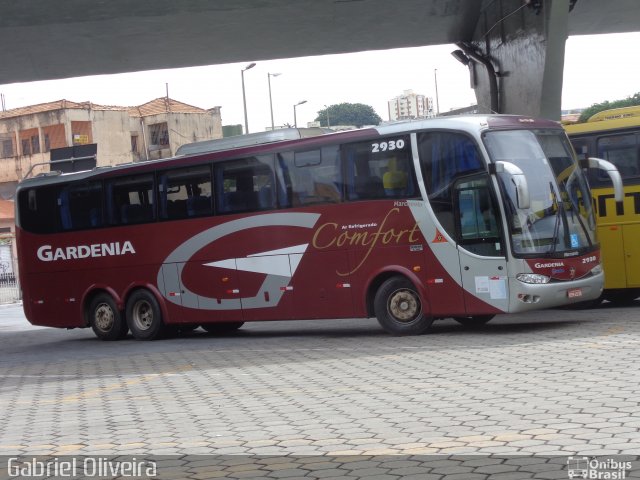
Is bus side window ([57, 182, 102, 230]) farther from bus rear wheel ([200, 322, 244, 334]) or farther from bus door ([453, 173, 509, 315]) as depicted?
bus door ([453, 173, 509, 315])

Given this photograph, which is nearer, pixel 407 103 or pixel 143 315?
pixel 143 315

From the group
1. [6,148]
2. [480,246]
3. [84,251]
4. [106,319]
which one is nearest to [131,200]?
[84,251]

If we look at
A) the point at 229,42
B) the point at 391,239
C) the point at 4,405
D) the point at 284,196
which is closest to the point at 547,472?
the point at 4,405

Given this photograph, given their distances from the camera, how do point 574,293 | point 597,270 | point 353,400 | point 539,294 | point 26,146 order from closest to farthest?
1. point 353,400
2. point 539,294
3. point 574,293
4. point 597,270
5. point 26,146

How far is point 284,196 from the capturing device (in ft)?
60.3

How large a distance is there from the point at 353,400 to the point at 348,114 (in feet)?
384

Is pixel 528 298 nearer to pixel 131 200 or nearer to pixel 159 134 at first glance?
pixel 131 200

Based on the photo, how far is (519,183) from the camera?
49.2 feet

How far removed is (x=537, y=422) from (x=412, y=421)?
1.05 meters

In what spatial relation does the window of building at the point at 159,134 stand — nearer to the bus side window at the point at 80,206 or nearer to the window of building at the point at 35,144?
the window of building at the point at 35,144

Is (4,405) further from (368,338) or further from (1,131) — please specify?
(1,131)

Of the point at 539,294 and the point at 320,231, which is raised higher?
the point at 320,231

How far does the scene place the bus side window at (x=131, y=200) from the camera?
67.6 ft

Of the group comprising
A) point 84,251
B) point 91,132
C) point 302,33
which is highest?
point 91,132
